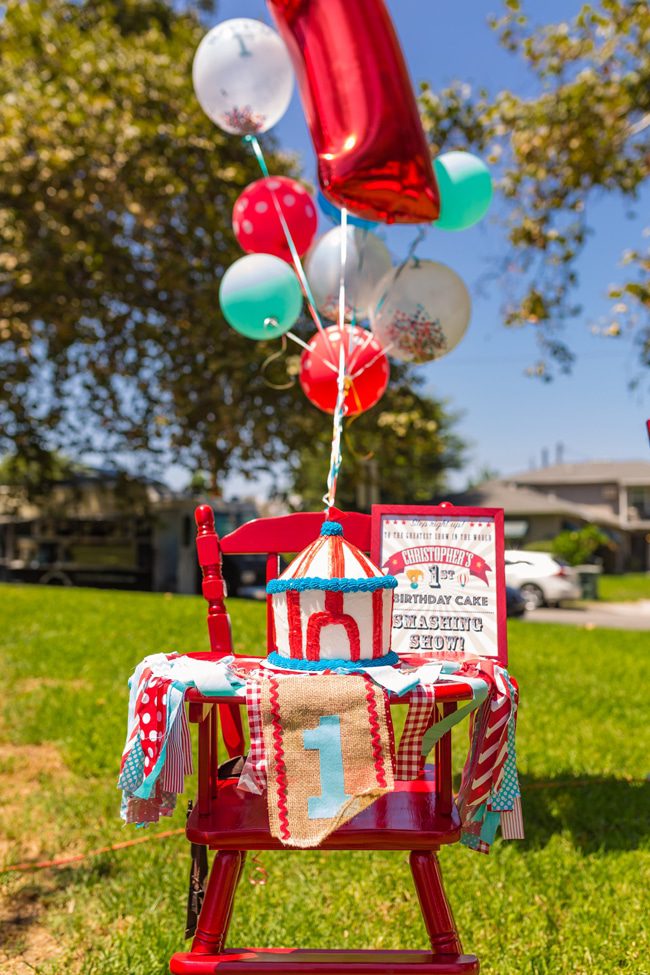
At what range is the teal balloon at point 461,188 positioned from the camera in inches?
114

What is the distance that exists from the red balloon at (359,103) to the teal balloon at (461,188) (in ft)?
4.00

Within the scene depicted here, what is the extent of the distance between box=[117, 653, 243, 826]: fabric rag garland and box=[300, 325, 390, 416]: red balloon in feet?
4.87

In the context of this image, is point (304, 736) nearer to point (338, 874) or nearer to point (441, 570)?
point (441, 570)

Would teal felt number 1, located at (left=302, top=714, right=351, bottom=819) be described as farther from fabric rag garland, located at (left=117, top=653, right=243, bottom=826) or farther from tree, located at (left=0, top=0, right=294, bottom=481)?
tree, located at (left=0, top=0, right=294, bottom=481)

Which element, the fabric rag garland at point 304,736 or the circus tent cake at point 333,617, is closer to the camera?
the fabric rag garland at point 304,736

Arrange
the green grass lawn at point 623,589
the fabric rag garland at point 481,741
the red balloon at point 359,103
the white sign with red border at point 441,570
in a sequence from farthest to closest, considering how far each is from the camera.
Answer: the green grass lawn at point 623,589
the white sign with red border at point 441,570
the red balloon at point 359,103
the fabric rag garland at point 481,741

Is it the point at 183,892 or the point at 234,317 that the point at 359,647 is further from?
the point at 234,317

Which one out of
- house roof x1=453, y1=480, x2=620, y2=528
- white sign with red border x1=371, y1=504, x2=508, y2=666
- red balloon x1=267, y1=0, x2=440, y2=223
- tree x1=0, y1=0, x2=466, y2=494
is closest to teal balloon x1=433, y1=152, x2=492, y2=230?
red balloon x1=267, y1=0, x2=440, y2=223

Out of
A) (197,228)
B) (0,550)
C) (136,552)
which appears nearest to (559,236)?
(197,228)

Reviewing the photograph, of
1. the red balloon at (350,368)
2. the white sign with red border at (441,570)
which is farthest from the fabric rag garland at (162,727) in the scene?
the red balloon at (350,368)

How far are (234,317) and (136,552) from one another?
13.6 m

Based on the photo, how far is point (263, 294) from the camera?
2951 millimetres

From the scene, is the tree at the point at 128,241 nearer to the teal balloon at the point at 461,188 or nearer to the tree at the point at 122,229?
the tree at the point at 122,229

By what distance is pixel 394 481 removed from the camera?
1289 centimetres
